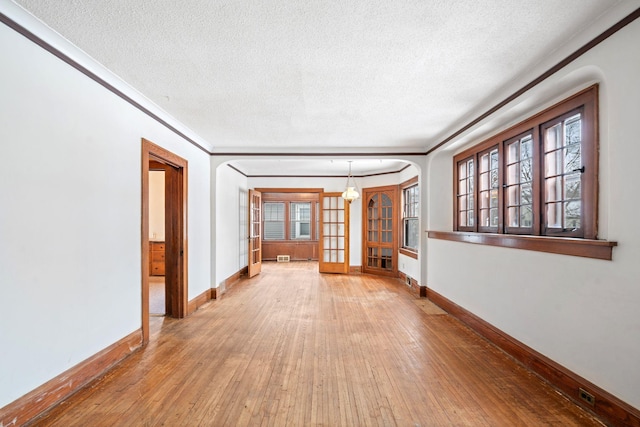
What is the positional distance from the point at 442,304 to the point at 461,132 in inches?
100

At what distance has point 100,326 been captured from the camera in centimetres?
288

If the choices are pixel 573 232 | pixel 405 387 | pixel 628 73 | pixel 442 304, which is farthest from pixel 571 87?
pixel 442 304

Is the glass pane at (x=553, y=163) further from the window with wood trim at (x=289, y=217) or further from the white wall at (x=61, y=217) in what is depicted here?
Answer: the window with wood trim at (x=289, y=217)

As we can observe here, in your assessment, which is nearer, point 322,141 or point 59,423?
point 59,423

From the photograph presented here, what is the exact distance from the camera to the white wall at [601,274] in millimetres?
2012

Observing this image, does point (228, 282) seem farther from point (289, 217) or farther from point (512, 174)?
point (512, 174)

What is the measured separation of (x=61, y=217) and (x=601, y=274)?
379cm

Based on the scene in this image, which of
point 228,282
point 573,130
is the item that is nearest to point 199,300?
point 228,282

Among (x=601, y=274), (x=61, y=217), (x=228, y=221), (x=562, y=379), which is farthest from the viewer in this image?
(x=228, y=221)

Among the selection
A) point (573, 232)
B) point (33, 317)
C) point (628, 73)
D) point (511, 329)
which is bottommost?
point (511, 329)

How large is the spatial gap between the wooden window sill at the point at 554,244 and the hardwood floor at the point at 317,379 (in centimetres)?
108

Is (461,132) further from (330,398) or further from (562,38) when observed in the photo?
(330,398)

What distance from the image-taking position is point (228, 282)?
6660 millimetres

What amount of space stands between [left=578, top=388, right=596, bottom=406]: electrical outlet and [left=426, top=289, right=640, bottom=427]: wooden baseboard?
11 millimetres
